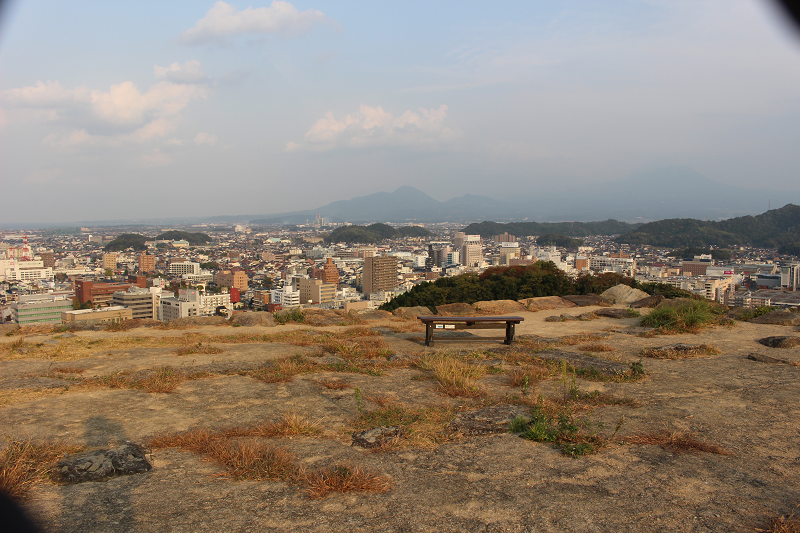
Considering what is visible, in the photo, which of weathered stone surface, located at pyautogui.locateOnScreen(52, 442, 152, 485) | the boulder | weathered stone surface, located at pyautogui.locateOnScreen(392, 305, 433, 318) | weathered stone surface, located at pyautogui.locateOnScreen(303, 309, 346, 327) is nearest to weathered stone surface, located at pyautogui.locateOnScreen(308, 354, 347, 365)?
weathered stone surface, located at pyautogui.locateOnScreen(52, 442, 152, 485)

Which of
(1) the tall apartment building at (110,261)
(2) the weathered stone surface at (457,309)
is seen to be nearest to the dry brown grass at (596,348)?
(2) the weathered stone surface at (457,309)

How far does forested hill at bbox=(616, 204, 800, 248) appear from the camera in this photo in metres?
67.0

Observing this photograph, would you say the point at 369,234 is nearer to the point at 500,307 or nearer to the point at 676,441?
the point at 500,307

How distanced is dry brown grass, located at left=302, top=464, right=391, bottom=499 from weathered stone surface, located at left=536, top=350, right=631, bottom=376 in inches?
133

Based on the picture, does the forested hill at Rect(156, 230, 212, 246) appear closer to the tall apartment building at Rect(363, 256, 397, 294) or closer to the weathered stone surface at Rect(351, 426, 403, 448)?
the tall apartment building at Rect(363, 256, 397, 294)

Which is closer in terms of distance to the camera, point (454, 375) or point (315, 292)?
point (454, 375)

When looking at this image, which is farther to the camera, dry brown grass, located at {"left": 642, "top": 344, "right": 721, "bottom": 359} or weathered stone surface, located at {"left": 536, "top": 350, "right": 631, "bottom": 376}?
dry brown grass, located at {"left": 642, "top": 344, "right": 721, "bottom": 359}

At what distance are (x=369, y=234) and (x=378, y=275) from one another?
73.8 metres

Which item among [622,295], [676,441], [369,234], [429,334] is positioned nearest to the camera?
[676,441]

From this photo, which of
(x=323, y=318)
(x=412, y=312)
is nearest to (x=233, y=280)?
(x=412, y=312)

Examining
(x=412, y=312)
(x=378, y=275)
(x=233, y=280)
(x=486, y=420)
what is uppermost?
(x=486, y=420)

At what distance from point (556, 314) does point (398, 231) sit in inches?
5268

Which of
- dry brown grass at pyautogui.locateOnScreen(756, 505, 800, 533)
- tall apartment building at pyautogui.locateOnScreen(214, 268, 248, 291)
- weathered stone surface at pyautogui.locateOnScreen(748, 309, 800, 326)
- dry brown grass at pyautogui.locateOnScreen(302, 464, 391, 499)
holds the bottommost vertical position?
tall apartment building at pyautogui.locateOnScreen(214, 268, 248, 291)

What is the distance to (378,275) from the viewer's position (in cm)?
5481
